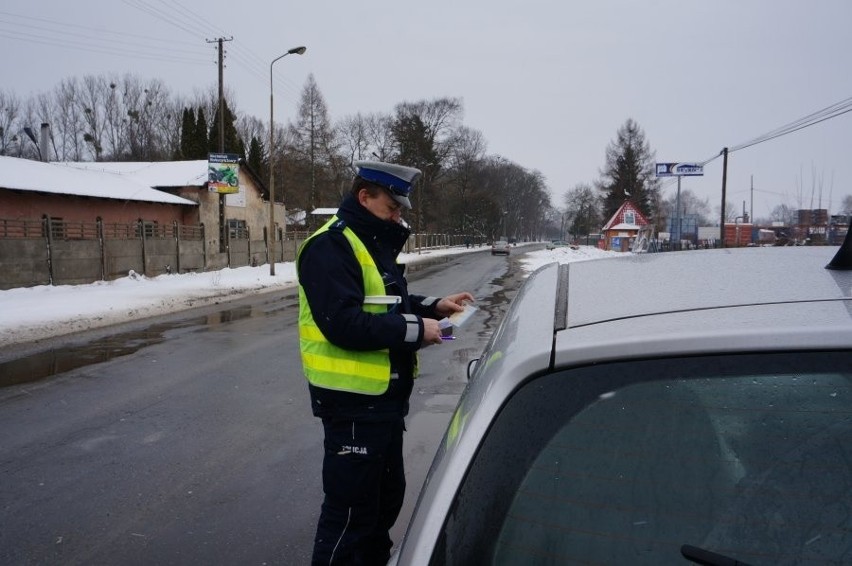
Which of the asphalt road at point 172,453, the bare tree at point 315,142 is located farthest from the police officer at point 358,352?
the bare tree at point 315,142

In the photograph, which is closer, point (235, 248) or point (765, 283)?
point (765, 283)

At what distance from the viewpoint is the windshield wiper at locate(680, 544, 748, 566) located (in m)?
0.98

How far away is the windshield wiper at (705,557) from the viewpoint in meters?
0.98

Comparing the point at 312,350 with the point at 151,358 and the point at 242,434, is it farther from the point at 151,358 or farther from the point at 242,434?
the point at 151,358

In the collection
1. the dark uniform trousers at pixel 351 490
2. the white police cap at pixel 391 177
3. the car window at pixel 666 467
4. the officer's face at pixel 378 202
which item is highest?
the white police cap at pixel 391 177

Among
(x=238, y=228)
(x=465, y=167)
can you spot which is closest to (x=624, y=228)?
(x=238, y=228)

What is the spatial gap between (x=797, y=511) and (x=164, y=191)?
3705 centimetres

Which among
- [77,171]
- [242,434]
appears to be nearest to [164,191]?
[77,171]

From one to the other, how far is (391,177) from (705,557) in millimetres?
1814

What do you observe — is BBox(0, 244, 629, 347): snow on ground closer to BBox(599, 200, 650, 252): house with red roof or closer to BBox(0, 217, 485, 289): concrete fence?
BBox(0, 217, 485, 289): concrete fence

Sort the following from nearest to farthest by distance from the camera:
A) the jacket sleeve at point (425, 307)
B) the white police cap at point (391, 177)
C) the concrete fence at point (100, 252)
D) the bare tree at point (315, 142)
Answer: the white police cap at point (391, 177), the jacket sleeve at point (425, 307), the concrete fence at point (100, 252), the bare tree at point (315, 142)

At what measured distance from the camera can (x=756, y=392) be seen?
1064 millimetres

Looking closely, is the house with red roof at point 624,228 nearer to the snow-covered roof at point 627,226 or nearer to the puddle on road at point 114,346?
the snow-covered roof at point 627,226

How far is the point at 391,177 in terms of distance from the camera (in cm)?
245
